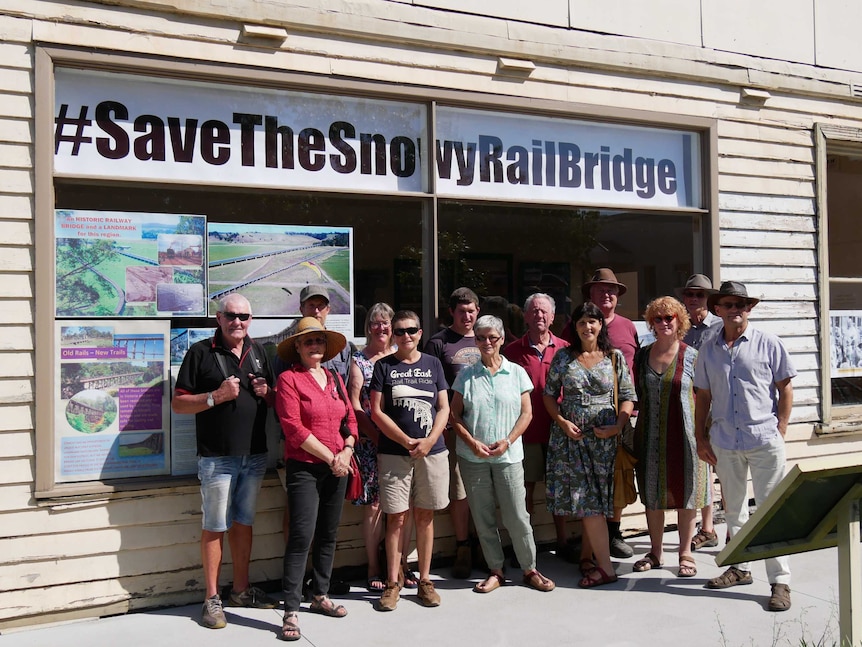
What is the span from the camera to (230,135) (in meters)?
5.62

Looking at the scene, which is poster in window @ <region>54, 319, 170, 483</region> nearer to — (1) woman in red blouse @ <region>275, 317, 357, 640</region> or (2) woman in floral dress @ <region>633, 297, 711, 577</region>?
(1) woman in red blouse @ <region>275, 317, 357, 640</region>

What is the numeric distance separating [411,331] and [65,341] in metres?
2.11

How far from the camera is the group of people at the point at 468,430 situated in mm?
4930

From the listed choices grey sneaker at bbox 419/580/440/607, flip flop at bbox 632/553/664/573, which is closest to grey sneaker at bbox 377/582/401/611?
grey sneaker at bbox 419/580/440/607

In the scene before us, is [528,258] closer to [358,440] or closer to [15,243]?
[358,440]

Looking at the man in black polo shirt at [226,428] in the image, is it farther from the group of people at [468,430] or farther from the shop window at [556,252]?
the shop window at [556,252]

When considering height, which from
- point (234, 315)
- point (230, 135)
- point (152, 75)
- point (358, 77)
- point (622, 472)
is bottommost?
point (622, 472)

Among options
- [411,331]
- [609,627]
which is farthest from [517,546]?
[411,331]

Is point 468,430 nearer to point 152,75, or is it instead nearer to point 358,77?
point 358,77

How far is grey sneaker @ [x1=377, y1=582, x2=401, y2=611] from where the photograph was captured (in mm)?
5074

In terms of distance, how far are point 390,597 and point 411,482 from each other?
70 centimetres

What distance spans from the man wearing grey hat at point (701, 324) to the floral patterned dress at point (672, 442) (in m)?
0.72

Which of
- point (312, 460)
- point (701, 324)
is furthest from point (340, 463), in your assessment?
point (701, 324)

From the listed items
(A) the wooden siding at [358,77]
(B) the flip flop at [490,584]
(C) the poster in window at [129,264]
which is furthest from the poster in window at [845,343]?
(C) the poster in window at [129,264]
